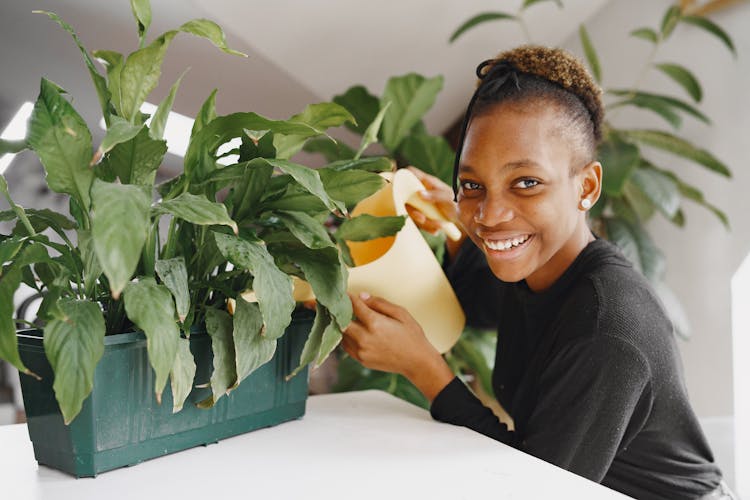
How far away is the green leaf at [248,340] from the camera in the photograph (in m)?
0.85

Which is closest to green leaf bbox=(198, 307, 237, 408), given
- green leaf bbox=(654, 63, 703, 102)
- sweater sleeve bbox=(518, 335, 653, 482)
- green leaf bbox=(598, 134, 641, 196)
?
sweater sleeve bbox=(518, 335, 653, 482)

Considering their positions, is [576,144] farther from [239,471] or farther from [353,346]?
[239,471]

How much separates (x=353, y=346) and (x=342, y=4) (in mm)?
1354

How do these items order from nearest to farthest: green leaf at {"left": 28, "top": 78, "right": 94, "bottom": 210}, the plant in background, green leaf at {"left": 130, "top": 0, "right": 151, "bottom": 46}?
green leaf at {"left": 28, "top": 78, "right": 94, "bottom": 210} → green leaf at {"left": 130, "top": 0, "right": 151, "bottom": 46} → the plant in background

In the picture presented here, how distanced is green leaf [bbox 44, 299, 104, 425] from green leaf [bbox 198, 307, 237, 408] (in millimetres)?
167

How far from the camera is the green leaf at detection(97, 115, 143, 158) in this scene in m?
0.69

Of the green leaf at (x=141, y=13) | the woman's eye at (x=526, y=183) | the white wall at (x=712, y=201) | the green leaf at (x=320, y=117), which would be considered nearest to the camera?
the green leaf at (x=141, y=13)

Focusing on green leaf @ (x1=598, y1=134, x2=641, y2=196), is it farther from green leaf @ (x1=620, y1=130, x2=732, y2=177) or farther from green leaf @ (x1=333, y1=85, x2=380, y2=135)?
green leaf @ (x1=333, y1=85, x2=380, y2=135)

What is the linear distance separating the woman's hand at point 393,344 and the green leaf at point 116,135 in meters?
0.45

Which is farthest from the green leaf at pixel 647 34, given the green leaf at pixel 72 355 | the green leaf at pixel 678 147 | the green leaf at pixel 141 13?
the green leaf at pixel 72 355

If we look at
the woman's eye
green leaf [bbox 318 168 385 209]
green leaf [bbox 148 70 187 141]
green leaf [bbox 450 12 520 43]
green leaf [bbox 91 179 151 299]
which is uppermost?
green leaf [bbox 450 12 520 43]

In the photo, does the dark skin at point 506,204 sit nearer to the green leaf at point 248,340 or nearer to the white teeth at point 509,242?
the white teeth at point 509,242

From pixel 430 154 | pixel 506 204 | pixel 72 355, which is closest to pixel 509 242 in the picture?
pixel 506 204

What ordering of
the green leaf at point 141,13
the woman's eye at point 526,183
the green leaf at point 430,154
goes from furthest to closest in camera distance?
the green leaf at point 430,154
the woman's eye at point 526,183
the green leaf at point 141,13
